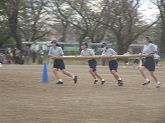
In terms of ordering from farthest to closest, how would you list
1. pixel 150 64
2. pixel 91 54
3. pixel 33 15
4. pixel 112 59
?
pixel 33 15 < pixel 91 54 < pixel 112 59 < pixel 150 64

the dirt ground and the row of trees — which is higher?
the row of trees

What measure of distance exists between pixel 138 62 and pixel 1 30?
684 inches

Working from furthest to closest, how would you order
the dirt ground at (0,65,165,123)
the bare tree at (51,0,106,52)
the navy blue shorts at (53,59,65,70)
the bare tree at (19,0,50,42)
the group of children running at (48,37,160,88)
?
Answer: the bare tree at (51,0,106,52) → the bare tree at (19,0,50,42) → the navy blue shorts at (53,59,65,70) → the group of children running at (48,37,160,88) → the dirt ground at (0,65,165,123)

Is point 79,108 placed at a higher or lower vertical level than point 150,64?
lower

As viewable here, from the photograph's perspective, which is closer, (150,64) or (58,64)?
(150,64)

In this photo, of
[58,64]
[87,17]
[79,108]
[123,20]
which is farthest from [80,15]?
[79,108]

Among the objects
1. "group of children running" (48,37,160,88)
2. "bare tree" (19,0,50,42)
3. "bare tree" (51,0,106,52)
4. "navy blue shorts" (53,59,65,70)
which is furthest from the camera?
"bare tree" (51,0,106,52)

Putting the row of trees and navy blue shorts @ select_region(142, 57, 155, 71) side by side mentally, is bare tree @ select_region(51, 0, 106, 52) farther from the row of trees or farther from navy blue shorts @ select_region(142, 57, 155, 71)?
navy blue shorts @ select_region(142, 57, 155, 71)

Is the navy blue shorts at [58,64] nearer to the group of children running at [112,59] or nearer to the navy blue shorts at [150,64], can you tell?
the group of children running at [112,59]

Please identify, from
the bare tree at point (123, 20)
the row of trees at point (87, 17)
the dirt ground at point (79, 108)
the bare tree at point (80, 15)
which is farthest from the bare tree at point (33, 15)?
the dirt ground at point (79, 108)

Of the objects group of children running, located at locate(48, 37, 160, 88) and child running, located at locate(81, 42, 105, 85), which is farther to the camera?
child running, located at locate(81, 42, 105, 85)

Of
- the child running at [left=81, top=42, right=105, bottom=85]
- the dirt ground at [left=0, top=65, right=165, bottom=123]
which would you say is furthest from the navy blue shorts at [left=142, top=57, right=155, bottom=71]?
the dirt ground at [left=0, top=65, right=165, bottom=123]

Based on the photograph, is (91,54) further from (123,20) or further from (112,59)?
(123,20)

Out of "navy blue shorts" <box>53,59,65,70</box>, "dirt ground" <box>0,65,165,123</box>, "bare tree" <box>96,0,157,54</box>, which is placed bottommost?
"dirt ground" <box>0,65,165,123</box>
